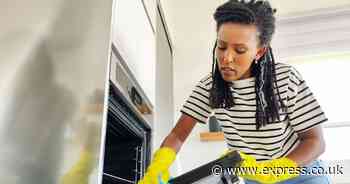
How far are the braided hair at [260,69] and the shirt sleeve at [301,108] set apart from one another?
27 millimetres

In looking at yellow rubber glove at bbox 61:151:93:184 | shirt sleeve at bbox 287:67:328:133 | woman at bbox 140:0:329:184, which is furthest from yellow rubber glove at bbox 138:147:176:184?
shirt sleeve at bbox 287:67:328:133

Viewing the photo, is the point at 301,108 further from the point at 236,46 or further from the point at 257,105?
the point at 236,46

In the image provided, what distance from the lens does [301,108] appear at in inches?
33.7

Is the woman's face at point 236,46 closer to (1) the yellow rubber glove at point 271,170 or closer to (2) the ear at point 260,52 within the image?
(2) the ear at point 260,52

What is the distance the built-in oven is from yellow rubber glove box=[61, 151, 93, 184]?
0.15 metres

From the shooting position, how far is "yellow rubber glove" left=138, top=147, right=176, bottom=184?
718mm

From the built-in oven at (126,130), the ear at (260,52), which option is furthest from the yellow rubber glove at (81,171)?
the ear at (260,52)

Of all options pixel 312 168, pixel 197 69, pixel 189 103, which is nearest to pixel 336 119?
pixel 197 69

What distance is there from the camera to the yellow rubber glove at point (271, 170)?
2.61 feet

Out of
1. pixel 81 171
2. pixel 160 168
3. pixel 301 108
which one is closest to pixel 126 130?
pixel 160 168

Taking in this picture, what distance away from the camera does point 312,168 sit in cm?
89

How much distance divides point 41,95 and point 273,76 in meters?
0.60

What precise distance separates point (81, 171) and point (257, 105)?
1.63 ft

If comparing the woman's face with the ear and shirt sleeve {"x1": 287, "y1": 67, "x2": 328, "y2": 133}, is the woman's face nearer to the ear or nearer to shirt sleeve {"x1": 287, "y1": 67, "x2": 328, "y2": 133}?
the ear
